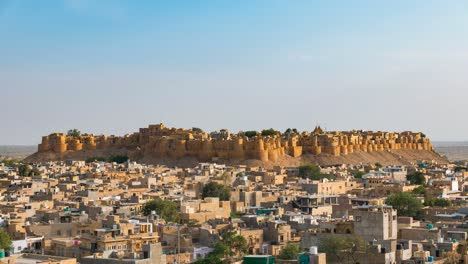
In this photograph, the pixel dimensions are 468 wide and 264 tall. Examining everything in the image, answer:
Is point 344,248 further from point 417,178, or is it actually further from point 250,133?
point 250,133

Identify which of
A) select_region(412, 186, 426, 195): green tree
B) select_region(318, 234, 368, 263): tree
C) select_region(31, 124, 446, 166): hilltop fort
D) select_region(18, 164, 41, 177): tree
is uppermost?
select_region(31, 124, 446, 166): hilltop fort

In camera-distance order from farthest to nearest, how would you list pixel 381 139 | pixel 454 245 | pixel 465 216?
1. pixel 381 139
2. pixel 465 216
3. pixel 454 245

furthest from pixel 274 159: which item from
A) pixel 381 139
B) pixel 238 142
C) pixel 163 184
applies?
pixel 163 184

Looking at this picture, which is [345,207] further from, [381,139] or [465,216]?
[381,139]

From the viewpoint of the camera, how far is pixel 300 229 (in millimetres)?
25344

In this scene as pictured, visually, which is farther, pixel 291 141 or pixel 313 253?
pixel 291 141

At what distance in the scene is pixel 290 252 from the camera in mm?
20750

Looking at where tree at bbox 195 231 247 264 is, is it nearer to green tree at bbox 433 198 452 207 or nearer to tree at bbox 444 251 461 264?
tree at bbox 444 251 461 264

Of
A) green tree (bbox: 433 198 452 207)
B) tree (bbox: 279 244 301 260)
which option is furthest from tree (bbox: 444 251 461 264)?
green tree (bbox: 433 198 452 207)

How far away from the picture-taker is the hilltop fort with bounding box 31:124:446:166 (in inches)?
3120

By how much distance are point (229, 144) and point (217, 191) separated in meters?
41.8

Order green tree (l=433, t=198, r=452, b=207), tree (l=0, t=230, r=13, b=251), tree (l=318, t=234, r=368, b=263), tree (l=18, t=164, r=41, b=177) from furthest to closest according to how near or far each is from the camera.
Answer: tree (l=18, t=164, r=41, b=177), green tree (l=433, t=198, r=452, b=207), tree (l=0, t=230, r=13, b=251), tree (l=318, t=234, r=368, b=263)

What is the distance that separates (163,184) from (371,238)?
23536mm

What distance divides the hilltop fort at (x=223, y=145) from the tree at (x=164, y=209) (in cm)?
4689
